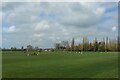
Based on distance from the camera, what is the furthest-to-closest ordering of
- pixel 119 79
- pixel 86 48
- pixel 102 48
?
pixel 86 48 < pixel 102 48 < pixel 119 79

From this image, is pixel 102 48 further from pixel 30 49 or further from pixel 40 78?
pixel 40 78

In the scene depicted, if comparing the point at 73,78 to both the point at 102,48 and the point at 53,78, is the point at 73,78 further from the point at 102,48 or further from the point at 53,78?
the point at 102,48

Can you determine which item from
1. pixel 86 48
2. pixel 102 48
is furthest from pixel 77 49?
pixel 102 48

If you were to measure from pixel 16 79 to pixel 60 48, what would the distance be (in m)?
169

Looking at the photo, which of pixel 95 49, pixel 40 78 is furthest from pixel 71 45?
pixel 40 78

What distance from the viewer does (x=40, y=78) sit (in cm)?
2188

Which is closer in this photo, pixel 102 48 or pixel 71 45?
pixel 102 48

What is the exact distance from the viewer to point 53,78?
2156cm

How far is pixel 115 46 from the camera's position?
170 metres

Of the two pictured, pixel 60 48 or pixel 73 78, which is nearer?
pixel 73 78

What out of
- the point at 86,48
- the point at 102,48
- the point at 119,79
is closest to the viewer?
the point at 119,79

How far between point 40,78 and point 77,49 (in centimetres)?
16082

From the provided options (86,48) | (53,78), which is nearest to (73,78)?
(53,78)

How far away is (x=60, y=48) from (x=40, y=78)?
168659mm
